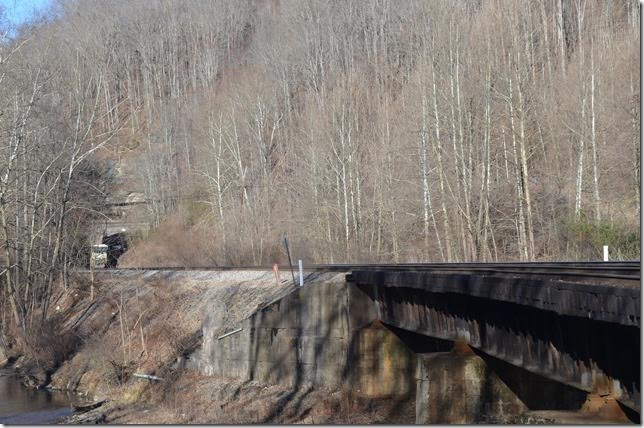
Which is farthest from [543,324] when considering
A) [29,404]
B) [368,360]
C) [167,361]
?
[29,404]

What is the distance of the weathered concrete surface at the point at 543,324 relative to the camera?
33.6ft

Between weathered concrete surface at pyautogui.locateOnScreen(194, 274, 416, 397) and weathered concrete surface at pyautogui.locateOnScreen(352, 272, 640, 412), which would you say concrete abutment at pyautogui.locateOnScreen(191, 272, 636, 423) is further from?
weathered concrete surface at pyautogui.locateOnScreen(352, 272, 640, 412)

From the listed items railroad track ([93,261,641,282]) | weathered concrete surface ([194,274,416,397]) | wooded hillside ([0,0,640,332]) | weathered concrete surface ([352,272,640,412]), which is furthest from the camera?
wooded hillside ([0,0,640,332])

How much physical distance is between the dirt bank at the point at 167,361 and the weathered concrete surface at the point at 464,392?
2.35 meters

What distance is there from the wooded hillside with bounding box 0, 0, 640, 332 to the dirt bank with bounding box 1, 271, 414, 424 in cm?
391

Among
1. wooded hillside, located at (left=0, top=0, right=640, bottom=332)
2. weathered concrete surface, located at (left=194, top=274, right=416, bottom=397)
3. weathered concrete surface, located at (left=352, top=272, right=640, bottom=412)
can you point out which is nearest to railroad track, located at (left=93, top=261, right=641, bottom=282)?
weathered concrete surface, located at (left=352, top=272, right=640, bottom=412)

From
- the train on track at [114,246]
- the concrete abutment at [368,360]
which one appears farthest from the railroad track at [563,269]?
the train on track at [114,246]

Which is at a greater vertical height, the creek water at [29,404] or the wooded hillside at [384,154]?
the wooded hillside at [384,154]

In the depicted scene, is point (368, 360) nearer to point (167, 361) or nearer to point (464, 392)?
point (464, 392)

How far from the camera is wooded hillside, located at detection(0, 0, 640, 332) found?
37.1 metres

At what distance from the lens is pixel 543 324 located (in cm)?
1303

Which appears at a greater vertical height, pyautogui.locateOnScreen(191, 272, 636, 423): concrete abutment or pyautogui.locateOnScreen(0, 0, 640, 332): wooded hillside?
pyautogui.locateOnScreen(0, 0, 640, 332): wooded hillside

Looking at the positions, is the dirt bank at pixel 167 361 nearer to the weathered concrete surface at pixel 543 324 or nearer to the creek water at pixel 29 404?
the creek water at pixel 29 404

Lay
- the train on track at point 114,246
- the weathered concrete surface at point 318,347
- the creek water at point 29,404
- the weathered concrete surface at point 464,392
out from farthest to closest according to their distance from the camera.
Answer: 1. the train on track at point 114,246
2. the creek water at point 29,404
3. the weathered concrete surface at point 318,347
4. the weathered concrete surface at point 464,392
